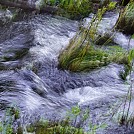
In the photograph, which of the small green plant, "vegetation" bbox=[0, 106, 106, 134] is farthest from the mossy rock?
the small green plant

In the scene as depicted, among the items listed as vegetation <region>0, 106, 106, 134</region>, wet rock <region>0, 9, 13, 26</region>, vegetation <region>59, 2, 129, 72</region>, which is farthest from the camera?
wet rock <region>0, 9, 13, 26</region>

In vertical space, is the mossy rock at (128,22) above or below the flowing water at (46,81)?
above

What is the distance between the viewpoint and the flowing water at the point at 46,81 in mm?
4561

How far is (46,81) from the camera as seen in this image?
17.5 ft

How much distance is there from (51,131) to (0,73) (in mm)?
1726

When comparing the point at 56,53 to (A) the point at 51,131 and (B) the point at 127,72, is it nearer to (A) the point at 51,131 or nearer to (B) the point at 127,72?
(B) the point at 127,72

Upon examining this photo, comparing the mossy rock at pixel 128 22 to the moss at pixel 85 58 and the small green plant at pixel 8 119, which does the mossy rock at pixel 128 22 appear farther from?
the small green plant at pixel 8 119

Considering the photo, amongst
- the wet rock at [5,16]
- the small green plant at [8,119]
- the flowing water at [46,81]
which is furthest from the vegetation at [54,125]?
the wet rock at [5,16]

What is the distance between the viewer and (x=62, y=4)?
8164 millimetres

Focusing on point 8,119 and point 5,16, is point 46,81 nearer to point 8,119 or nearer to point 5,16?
point 8,119

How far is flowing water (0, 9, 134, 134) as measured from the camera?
15.0 feet

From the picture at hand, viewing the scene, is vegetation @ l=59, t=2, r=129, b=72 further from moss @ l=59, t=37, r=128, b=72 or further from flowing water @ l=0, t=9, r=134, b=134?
flowing water @ l=0, t=9, r=134, b=134

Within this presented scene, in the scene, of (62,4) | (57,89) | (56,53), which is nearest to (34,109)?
(57,89)

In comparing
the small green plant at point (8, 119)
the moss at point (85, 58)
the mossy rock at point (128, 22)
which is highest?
the mossy rock at point (128, 22)
